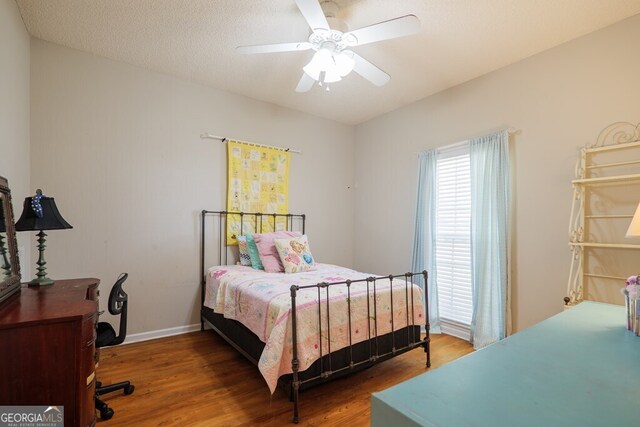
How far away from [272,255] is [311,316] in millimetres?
1273

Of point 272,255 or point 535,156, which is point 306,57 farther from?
point 535,156

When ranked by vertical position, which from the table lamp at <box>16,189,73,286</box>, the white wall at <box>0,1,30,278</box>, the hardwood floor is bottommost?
the hardwood floor

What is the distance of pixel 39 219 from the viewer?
177 cm

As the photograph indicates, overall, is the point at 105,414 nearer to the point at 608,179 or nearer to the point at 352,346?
the point at 352,346

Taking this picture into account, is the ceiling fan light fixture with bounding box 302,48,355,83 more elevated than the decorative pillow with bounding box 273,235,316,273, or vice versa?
the ceiling fan light fixture with bounding box 302,48,355,83

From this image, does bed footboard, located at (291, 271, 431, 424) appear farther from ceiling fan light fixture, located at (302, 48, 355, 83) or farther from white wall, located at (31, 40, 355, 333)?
white wall, located at (31, 40, 355, 333)

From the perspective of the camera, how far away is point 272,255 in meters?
3.16

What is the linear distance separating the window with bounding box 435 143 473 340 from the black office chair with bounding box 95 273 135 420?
3.00 m

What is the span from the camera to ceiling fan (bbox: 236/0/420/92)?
1.80 metres

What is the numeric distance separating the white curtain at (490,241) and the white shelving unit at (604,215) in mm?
528

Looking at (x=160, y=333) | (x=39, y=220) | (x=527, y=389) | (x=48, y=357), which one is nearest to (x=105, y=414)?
(x=48, y=357)

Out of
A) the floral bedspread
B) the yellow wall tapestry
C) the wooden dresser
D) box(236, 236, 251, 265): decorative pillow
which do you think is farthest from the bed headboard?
the wooden dresser

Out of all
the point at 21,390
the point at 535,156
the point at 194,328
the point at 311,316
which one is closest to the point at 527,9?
the point at 535,156

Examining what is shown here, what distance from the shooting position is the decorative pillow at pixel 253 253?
3.21 m
